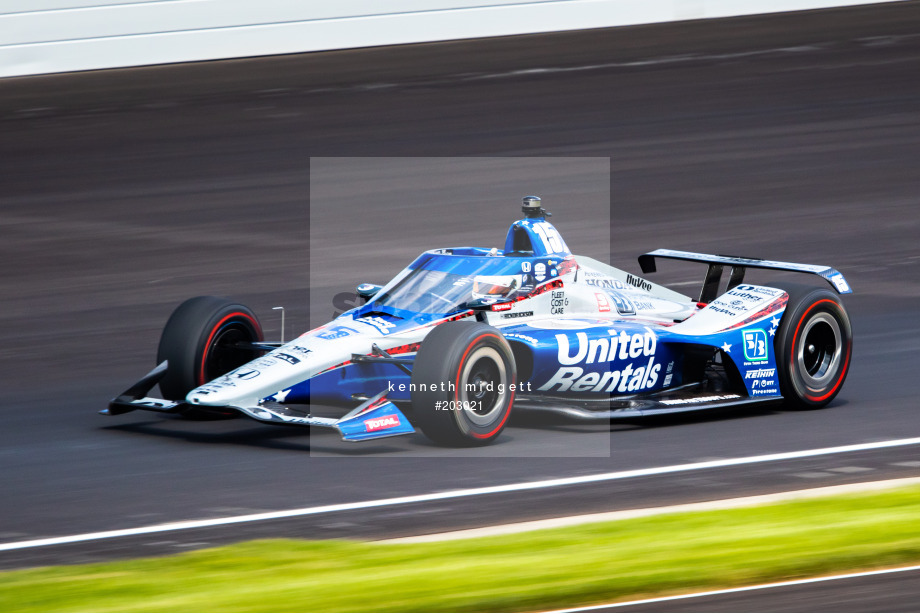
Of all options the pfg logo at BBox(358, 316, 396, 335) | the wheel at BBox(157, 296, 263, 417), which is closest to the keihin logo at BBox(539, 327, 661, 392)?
the pfg logo at BBox(358, 316, 396, 335)

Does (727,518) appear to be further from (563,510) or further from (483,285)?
(483,285)

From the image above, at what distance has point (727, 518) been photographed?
790 cm

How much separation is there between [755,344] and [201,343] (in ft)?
12.7

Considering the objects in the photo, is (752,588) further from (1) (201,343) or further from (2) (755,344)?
(1) (201,343)

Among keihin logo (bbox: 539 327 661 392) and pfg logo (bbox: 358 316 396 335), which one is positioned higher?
pfg logo (bbox: 358 316 396 335)

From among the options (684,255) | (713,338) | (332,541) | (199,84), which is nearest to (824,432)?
(713,338)

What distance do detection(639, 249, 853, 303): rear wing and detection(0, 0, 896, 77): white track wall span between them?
41.5ft

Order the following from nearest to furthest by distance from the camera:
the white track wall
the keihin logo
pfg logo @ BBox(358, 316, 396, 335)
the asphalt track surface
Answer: the asphalt track surface, pfg logo @ BBox(358, 316, 396, 335), the keihin logo, the white track wall

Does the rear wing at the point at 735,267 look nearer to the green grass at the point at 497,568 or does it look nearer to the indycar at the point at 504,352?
the indycar at the point at 504,352

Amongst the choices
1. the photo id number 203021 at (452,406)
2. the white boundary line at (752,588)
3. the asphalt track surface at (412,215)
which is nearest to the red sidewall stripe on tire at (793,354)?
the asphalt track surface at (412,215)

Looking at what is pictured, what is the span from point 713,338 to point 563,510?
108 inches

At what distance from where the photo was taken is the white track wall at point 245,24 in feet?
74.0

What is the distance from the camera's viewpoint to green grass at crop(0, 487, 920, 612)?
6.59 meters

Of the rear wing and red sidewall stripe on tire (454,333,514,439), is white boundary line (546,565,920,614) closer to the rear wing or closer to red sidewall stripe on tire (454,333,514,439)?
red sidewall stripe on tire (454,333,514,439)
